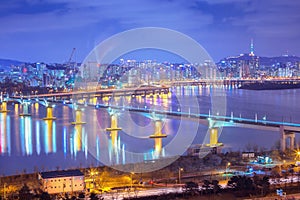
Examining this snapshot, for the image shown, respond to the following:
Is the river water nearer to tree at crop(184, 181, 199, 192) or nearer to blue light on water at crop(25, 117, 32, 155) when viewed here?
blue light on water at crop(25, 117, 32, 155)

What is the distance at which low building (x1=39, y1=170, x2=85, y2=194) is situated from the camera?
3.38 meters

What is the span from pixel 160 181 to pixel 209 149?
1529mm

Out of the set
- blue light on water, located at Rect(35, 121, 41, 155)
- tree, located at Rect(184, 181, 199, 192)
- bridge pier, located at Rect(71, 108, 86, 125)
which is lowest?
blue light on water, located at Rect(35, 121, 41, 155)

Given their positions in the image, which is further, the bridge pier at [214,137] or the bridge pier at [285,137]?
the bridge pier at [214,137]

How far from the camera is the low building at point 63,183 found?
3375mm

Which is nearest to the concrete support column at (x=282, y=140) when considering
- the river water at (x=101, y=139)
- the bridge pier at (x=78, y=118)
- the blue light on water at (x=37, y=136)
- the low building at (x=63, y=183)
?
the river water at (x=101, y=139)

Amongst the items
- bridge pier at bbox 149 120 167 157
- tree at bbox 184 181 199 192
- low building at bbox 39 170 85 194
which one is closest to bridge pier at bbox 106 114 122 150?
bridge pier at bbox 149 120 167 157

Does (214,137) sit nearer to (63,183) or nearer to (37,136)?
(37,136)

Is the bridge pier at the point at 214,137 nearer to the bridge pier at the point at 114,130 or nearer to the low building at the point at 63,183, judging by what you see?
the bridge pier at the point at 114,130

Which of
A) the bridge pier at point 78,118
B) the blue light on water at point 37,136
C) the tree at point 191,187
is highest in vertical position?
the bridge pier at point 78,118

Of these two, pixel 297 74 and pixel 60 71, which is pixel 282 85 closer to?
pixel 297 74

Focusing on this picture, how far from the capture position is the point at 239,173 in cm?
391

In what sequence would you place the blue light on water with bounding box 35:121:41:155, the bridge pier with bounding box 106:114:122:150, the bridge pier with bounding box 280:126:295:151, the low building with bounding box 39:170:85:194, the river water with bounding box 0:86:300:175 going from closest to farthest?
1. the low building with bounding box 39:170:85:194
2. the river water with bounding box 0:86:300:175
3. the bridge pier with bounding box 280:126:295:151
4. the blue light on water with bounding box 35:121:41:155
5. the bridge pier with bounding box 106:114:122:150

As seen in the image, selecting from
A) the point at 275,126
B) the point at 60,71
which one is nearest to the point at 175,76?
the point at 60,71
